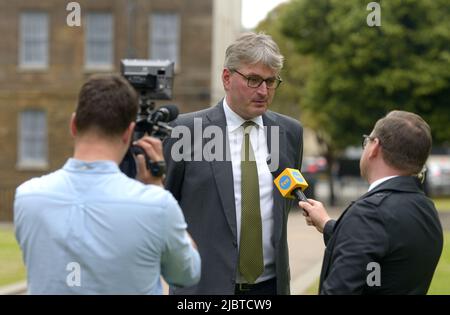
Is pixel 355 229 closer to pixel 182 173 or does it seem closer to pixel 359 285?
pixel 359 285

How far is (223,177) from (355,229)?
3.66 ft

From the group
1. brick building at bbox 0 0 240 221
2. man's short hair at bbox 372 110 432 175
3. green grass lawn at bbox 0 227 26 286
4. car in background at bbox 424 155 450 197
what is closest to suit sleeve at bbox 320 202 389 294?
man's short hair at bbox 372 110 432 175

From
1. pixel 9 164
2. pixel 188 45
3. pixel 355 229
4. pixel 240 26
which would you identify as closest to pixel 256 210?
pixel 355 229

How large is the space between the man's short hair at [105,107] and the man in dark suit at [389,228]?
45.0 inches

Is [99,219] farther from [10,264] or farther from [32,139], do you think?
[32,139]

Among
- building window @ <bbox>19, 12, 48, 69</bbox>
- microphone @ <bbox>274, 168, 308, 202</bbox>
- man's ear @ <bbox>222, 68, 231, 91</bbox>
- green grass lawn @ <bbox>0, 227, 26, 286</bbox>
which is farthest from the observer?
building window @ <bbox>19, 12, 48, 69</bbox>

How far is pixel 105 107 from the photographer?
10.2 feet

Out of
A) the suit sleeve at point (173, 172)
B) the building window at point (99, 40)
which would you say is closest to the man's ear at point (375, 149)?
the suit sleeve at point (173, 172)

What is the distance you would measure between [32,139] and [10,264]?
1913 centimetres

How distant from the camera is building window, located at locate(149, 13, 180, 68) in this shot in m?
29.7

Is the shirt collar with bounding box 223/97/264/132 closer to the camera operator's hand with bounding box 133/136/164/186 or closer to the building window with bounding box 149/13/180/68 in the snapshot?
the camera operator's hand with bounding box 133/136/164/186

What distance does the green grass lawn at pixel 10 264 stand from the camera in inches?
419

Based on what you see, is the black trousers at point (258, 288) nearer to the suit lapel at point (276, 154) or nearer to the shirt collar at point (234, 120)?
the suit lapel at point (276, 154)

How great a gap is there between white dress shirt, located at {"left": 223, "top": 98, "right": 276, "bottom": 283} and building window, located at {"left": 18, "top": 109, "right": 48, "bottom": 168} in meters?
26.6
